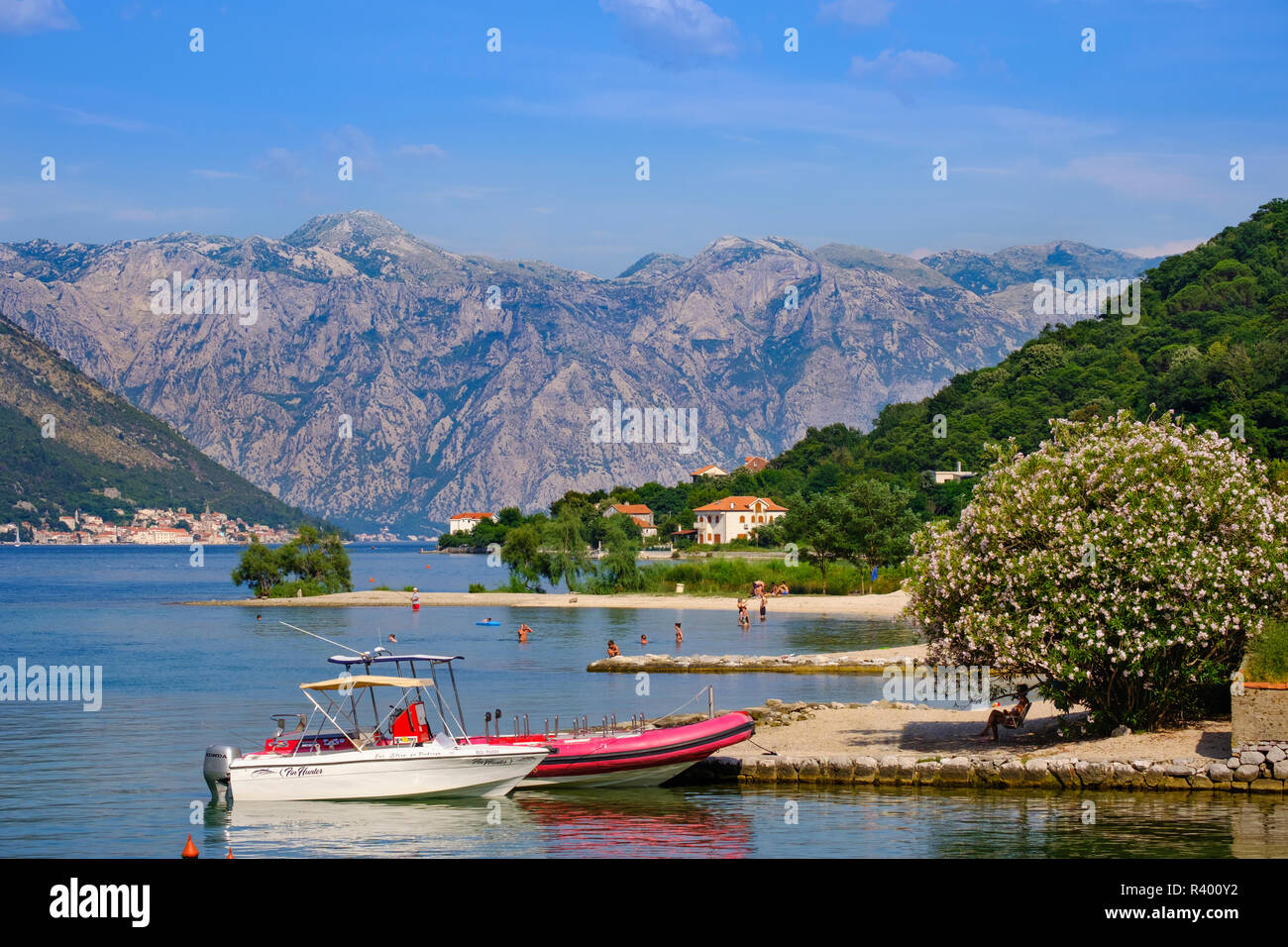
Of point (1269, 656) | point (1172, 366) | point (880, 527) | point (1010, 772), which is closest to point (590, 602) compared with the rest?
point (880, 527)

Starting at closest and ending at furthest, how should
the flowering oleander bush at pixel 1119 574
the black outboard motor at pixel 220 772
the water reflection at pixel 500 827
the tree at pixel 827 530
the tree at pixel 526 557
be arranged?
the water reflection at pixel 500 827 → the flowering oleander bush at pixel 1119 574 → the black outboard motor at pixel 220 772 → the tree at pixel 827 530 → the tree at pixel 526 557

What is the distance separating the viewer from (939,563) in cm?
3072

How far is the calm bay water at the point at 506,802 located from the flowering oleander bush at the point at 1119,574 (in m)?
3.25

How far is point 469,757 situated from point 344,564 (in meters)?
95.8

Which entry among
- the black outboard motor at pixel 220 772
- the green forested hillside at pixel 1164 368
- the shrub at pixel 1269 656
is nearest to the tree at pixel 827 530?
the green forested hillside at pixel 1164 368

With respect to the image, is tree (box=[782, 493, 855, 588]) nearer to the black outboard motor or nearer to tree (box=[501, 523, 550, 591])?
tree (box=[501, 523, 550, 591])

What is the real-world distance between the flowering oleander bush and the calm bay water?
3.25 m

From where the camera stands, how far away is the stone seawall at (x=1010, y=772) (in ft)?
87.1

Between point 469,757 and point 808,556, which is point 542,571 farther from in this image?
point 469,757

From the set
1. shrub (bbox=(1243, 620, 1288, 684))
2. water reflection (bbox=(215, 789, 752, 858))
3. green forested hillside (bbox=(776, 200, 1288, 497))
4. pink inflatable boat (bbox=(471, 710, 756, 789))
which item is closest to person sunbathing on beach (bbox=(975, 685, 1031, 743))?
shrub (bbox=(1243, 620, 1288, 684))

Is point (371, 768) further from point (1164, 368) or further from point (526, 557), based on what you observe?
point (1164, 368)

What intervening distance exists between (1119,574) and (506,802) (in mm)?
14800

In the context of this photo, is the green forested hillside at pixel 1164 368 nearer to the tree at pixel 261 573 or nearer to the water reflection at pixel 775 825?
the tree at pixel 261 573

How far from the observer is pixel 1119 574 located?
2825cm
